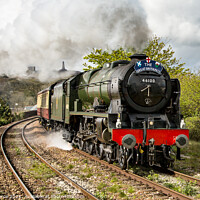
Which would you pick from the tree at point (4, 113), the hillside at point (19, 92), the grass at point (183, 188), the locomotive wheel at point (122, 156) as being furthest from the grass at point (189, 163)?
the hillside at point (19, 92)

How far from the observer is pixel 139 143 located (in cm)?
694

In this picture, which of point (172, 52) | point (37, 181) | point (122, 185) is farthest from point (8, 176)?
point (172, 52)

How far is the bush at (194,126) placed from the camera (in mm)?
13664

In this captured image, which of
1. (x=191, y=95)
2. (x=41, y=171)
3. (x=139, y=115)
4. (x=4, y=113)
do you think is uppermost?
(x=191, y=95)

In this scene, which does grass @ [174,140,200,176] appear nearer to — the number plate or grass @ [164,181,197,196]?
grass @ [164,181,197,196]

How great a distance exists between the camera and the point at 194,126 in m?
13.6

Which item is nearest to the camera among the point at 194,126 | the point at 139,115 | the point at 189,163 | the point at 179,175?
the point at 179,175

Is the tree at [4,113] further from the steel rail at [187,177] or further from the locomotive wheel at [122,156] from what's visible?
the steel rail at [187,177]

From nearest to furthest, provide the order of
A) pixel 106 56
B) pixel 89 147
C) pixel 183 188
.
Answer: pixel 183 188 → pixel 89 147 → pixel 106 56

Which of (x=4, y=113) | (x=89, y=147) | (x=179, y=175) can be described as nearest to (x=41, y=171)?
(x=89, y=147)

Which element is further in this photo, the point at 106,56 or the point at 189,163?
the point at 106,56

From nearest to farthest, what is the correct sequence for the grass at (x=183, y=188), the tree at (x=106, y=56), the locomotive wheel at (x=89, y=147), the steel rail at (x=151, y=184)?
the steel rail at (x=151, y=184) < the grass at (x=183, y=188) < the locomotive wheel at (x=89, y=147) < the tree at (x=106, y=56)

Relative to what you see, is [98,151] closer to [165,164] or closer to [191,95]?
[165,164]

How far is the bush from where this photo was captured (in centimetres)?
1366
